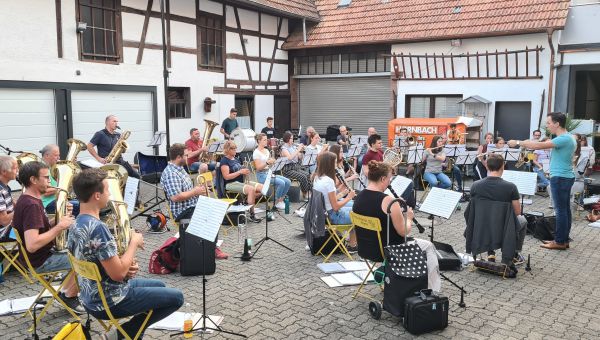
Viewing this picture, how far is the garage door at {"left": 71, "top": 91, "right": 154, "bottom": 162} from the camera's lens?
1268 centimetres

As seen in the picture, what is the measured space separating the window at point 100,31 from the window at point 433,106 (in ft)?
30.7

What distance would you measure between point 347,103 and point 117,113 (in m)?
8.53

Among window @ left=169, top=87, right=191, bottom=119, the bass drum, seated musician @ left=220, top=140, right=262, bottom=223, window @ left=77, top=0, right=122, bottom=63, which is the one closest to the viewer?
seated musician @ left=220, top=140, right=262, bottom=223

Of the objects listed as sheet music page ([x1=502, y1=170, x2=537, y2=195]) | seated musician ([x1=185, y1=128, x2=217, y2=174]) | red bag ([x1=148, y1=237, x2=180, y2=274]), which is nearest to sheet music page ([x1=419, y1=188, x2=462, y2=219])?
sheet music page ([x1=502, y1=170, x2=537, y2=195])

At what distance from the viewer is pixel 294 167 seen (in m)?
11.0

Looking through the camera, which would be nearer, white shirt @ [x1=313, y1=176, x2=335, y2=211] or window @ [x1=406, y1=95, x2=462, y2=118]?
white shirt @ [x1=313, y1=176, x2=335, y2=211]

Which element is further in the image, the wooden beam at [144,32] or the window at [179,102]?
the window at [179,102]

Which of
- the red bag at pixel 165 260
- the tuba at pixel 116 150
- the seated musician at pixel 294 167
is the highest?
the tuba at pixel 116 150

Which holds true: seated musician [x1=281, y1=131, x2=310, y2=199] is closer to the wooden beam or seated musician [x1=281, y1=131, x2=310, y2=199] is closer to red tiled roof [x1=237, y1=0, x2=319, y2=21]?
the wooden beam

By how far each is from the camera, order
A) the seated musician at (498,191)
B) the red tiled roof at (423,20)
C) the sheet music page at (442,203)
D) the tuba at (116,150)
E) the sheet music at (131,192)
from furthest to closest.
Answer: the red tiled roof at (423,20), the tuba at (116,150), the sheet music at (131,192), the seated musician at (498,191), the sheet music page at (442,203)

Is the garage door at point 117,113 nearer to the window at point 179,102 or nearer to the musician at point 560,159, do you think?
the window at point 179,102

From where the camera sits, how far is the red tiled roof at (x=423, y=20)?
14289mm

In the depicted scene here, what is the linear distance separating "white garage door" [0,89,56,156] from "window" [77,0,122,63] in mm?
1545

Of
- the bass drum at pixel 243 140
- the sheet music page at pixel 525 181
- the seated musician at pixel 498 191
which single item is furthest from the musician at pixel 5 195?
the bass drum at pixel 243 140
